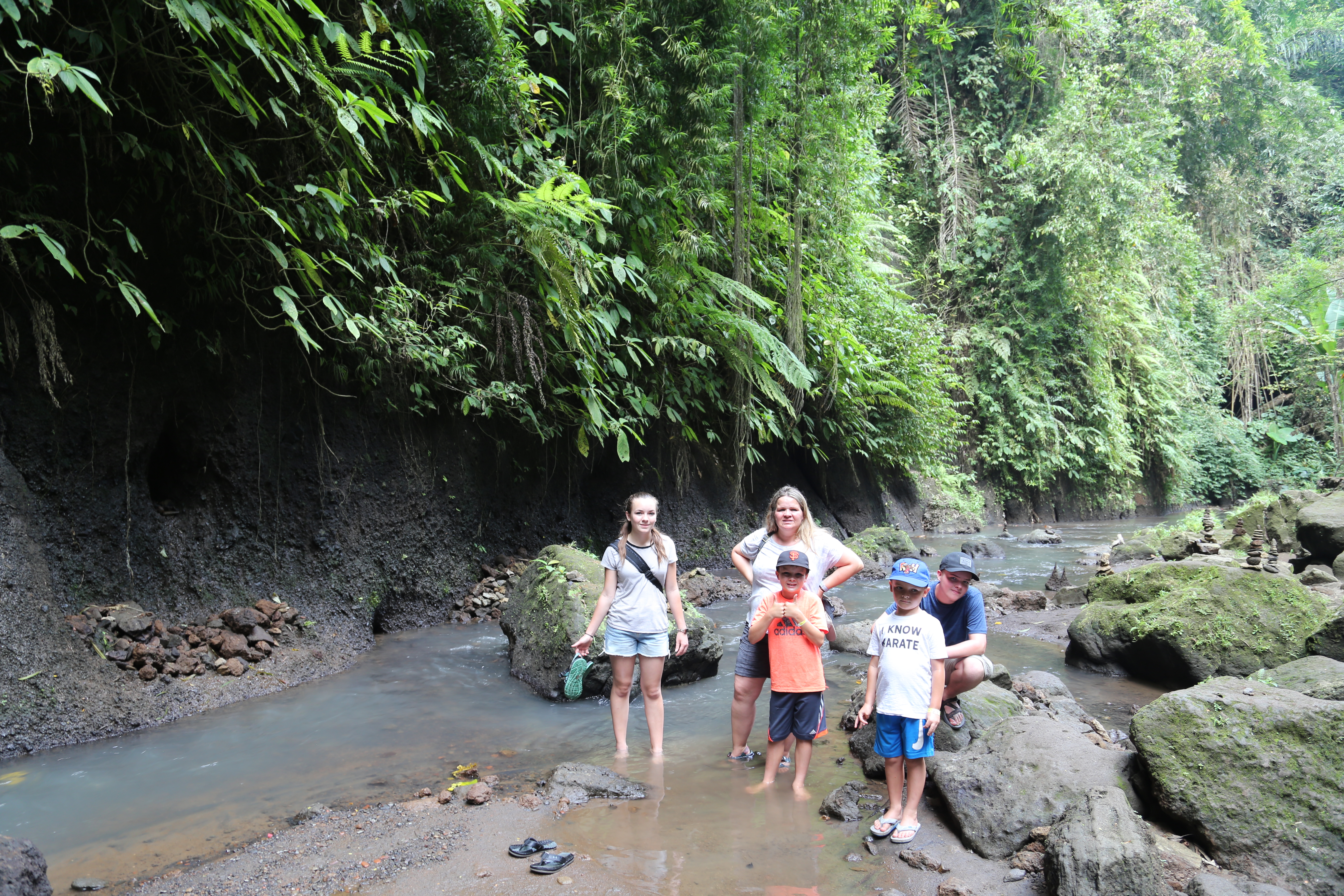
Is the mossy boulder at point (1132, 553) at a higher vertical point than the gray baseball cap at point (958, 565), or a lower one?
lower

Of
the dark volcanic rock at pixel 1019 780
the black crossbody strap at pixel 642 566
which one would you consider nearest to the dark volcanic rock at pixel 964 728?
the dark volcanic rock at pixel 1019 780

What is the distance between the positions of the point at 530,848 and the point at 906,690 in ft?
6.52

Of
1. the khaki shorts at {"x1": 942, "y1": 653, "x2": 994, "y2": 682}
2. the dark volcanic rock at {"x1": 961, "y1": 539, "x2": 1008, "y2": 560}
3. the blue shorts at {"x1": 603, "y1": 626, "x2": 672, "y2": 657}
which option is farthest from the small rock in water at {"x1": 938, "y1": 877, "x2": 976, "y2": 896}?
→ the dark volcanic rock at {"x1": 961, "y1": 539, "x2": 1008, "y2": 560}

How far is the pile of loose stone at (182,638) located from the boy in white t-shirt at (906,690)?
4.93 m

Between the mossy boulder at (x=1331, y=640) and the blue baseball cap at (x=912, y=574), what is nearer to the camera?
the blue baseball cap at (x=912, y=574)

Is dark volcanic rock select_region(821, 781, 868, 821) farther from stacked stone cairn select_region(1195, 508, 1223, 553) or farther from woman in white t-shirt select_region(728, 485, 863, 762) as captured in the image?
stacked stone cairn select_region(1195, 508, 1223, 553)

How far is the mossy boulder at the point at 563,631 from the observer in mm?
6145

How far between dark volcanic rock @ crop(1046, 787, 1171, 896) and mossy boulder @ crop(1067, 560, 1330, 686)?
3.73 m

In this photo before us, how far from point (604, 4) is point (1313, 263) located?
24.7m

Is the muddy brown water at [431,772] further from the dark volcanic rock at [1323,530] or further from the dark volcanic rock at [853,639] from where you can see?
the dark volcanic rock at [1323,530]

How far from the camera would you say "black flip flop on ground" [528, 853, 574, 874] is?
11.0 feet

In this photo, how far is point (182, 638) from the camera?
595 centimetres

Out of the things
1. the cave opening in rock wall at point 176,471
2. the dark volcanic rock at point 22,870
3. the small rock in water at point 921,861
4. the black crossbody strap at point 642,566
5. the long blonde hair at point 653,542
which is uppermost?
the cave opening in rock wall at point 176,471

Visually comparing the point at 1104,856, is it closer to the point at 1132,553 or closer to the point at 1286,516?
the point at 1132,553
